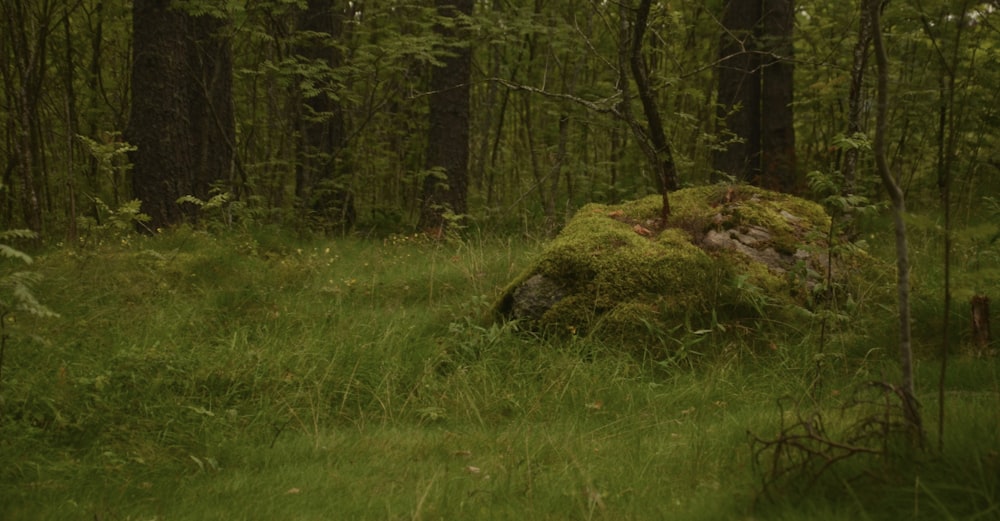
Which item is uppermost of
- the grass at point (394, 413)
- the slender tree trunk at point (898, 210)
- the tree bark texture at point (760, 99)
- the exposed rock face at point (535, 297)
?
the tree bark texture at point (760, 99)

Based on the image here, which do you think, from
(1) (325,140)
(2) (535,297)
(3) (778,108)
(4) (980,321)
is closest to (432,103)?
(1) (325,140)

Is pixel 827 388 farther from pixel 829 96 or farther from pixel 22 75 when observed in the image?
pixel 22 75

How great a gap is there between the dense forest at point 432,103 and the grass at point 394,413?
1429 millimetres

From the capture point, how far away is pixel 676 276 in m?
5.02

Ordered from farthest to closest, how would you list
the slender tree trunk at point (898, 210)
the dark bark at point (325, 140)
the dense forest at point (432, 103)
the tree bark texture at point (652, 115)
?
the dark bark at point (325, 140) → the dense forest at point (432, 103) → the tree bark texture at point (652, 115) → the slender tree trunk at point (898, 210)

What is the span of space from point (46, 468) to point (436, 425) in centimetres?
183

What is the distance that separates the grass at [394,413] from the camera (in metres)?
2.70

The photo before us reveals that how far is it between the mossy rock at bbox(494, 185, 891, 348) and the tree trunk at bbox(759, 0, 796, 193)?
3.75 m

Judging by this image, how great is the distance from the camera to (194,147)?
1073 centimetres

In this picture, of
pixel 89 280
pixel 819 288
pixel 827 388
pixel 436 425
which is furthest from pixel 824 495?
pixel 89 280

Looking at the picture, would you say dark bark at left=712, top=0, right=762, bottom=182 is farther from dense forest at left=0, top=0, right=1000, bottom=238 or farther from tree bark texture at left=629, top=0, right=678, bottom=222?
tree bark texture at left=629, top=0, right=678, bottom=222

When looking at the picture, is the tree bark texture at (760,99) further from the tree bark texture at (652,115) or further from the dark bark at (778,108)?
the tree bark texture at (652,115)

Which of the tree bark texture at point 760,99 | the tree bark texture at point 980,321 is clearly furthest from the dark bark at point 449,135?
the tree bark texture at point 980,321

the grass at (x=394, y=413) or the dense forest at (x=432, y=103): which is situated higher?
the dense forest at (x=432, y=103)
